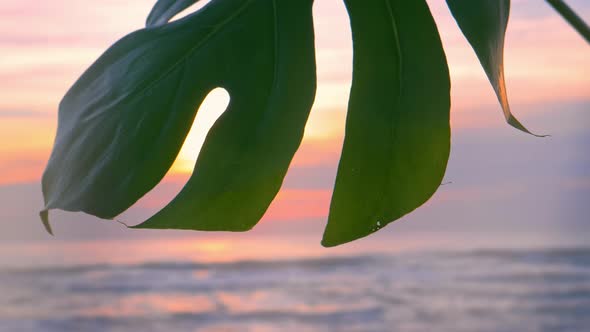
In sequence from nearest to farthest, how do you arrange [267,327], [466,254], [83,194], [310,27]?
[83,194], [310,27], [267,327], [466,254]

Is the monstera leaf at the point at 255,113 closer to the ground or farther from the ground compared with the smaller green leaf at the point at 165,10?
closer to the ground

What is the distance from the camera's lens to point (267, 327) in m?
5.89

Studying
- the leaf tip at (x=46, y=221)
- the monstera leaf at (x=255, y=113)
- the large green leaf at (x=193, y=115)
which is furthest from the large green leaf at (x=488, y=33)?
the leaf tip at (x=46, y=221)

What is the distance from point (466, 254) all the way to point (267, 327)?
11.0ft

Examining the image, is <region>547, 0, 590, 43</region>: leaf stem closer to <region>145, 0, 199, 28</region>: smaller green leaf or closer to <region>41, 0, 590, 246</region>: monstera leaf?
<region>41, 0, 590, 246</region>: monstera leaf

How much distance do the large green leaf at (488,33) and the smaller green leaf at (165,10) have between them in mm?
235

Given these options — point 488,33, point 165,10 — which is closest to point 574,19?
point 488,33

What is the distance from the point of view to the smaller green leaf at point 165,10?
64 cm

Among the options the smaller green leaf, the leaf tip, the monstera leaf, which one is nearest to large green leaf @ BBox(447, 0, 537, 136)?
the monstera leaf

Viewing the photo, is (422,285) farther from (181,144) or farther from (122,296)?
(181,144)

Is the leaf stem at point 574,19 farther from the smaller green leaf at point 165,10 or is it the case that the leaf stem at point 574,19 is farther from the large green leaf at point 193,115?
the smaller green leaf at point 165,10

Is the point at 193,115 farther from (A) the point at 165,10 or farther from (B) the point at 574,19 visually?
(B) the point at 574,19

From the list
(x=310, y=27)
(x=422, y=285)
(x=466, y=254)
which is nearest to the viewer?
(x=310, y=27)

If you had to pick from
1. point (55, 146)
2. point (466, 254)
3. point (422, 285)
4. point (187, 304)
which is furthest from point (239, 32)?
point (466, 254)
